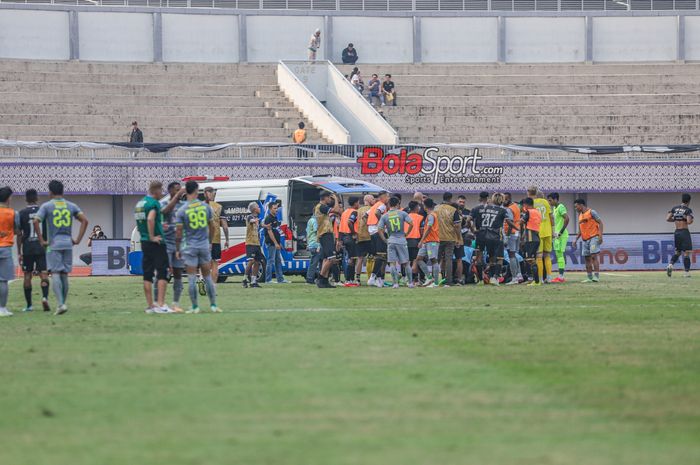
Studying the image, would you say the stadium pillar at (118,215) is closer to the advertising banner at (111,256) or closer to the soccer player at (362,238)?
the advertising banner at (111,256)

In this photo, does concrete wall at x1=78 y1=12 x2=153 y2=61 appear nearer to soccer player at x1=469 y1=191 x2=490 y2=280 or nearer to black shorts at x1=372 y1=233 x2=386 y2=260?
black shorts at x1=372 y1=233 x2=386 y2=260

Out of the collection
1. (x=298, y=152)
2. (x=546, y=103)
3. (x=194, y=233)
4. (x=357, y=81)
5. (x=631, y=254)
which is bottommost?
(x=631, y=254)

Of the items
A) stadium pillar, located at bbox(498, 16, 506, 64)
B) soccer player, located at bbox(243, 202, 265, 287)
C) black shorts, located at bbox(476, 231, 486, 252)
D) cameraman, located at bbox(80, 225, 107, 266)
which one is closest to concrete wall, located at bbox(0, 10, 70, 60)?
cameraman, located at bbox(80, 225, 107, 266)

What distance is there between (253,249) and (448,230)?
14.6 ft

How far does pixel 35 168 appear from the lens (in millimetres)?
42531

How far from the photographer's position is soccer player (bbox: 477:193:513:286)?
26.7m

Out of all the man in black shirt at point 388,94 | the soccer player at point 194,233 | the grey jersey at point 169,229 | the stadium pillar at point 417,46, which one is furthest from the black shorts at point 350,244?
the stadium pillar at point 417,46

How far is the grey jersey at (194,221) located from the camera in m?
18.2

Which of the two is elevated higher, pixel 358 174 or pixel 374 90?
pixel 374 90

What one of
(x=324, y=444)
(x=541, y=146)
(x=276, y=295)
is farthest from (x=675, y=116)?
(x=324, y=444)

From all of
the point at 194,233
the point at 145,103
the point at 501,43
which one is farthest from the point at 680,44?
the point at 194,233

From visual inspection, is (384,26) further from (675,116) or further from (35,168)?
(35,168)

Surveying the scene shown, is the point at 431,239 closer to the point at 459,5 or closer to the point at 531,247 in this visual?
the point at 531,247

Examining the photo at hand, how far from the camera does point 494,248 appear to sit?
1065 inches
